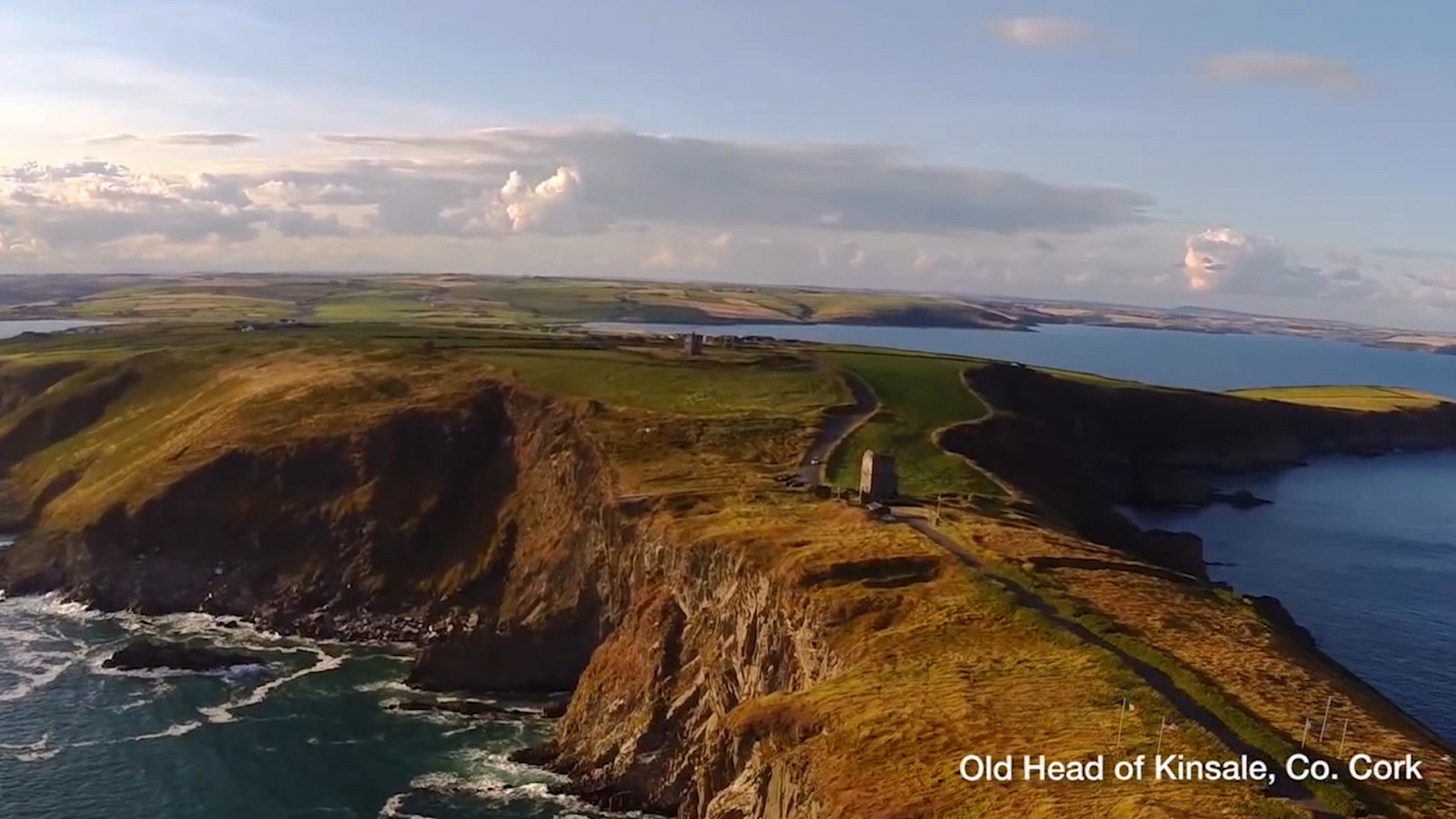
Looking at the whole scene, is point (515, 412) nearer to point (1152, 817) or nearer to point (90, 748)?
point (90, 748)

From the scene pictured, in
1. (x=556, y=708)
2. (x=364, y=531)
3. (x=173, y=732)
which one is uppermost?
(x=364, y=531)

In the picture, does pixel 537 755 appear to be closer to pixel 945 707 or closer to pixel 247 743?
pixel 247 743

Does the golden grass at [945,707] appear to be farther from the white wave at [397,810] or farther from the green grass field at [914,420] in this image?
→ the green grass field at [914,420]

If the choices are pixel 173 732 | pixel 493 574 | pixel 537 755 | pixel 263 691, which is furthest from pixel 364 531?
pixel 537 755

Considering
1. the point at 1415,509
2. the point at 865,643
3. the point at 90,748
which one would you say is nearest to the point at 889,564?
the point at 865,643

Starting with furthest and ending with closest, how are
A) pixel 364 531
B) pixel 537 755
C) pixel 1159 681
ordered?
pixel 364 531
pixel 537 755
pixel 1159 681

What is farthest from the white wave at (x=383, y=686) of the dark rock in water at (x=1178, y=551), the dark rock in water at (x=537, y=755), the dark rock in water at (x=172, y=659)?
the dark rock in water at (x=1178, y=551)

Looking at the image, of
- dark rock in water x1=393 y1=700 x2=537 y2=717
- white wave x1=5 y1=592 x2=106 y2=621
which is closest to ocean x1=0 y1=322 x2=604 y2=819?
dark rock in water x1=393 y1=700 x2=537 y2=717
